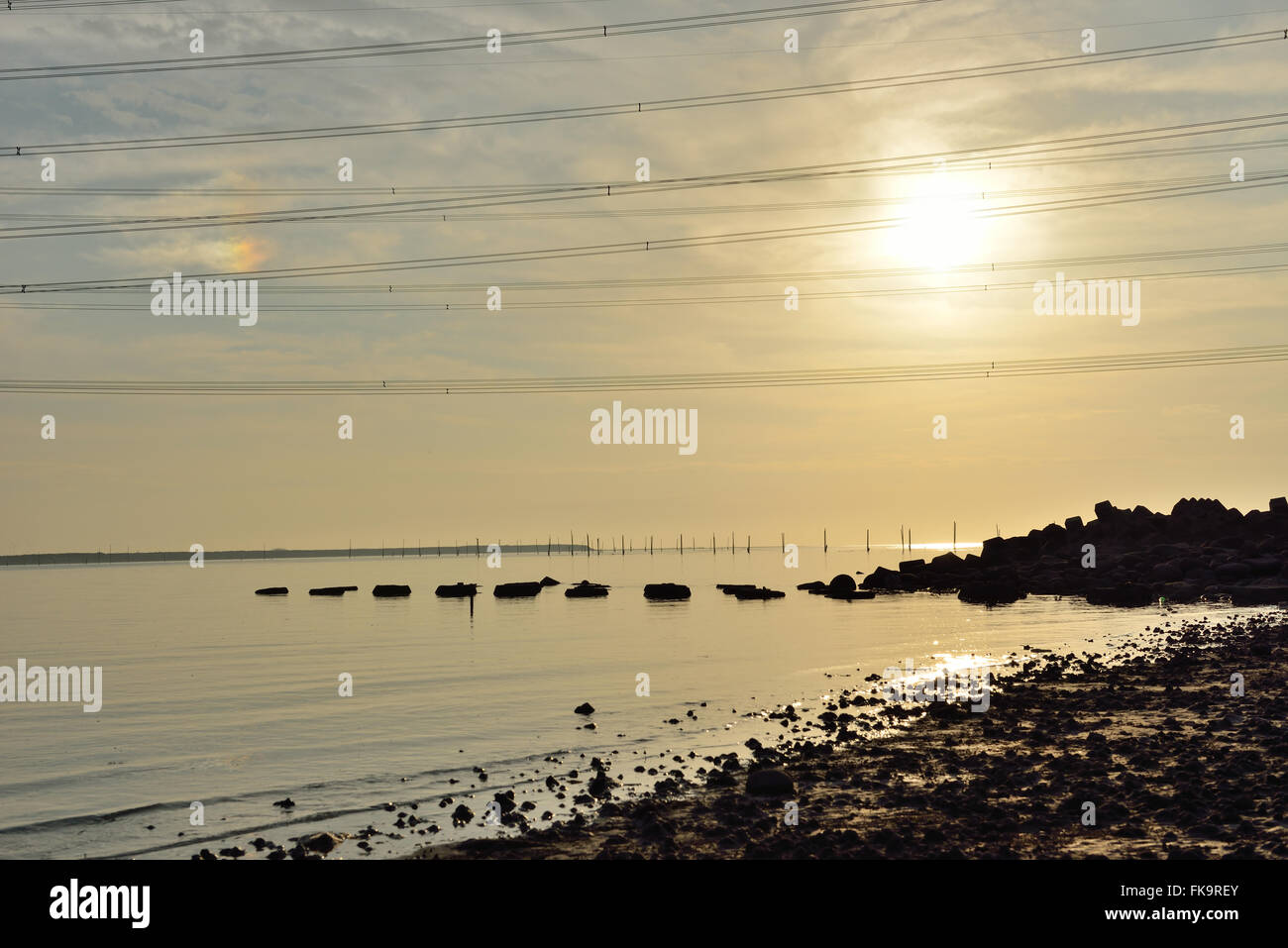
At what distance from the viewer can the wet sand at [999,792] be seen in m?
16.4

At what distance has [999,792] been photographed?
20.0m

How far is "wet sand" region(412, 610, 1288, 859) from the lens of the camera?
1639 cm

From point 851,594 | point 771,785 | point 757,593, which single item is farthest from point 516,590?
point 771,785

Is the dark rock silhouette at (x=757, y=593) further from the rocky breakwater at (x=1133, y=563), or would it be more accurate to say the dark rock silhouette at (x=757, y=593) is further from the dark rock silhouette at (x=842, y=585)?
the rocky breakwater at (x=1133, y=563)

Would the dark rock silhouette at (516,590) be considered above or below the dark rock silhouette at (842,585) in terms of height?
below

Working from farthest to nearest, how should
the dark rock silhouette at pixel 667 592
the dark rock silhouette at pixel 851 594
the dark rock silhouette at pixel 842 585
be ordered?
the dark rock silhouette at pixel 667 592 < the dark rock silhouette at pixel 842 585 < the dark rock silhouette at pixel 851 594

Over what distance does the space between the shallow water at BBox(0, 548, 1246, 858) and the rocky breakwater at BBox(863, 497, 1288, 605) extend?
25.3 feet

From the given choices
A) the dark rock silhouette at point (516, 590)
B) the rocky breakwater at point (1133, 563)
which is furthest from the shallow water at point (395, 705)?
the dark rock silhouette at point (516, 590)

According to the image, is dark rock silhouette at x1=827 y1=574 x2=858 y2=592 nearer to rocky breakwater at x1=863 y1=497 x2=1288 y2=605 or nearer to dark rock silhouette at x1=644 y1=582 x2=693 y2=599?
rocky breakwater at x1=863 y1=497 x2=1288 y2=605

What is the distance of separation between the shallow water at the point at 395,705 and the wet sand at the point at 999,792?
9.91 ft

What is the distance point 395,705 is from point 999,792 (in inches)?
1203
